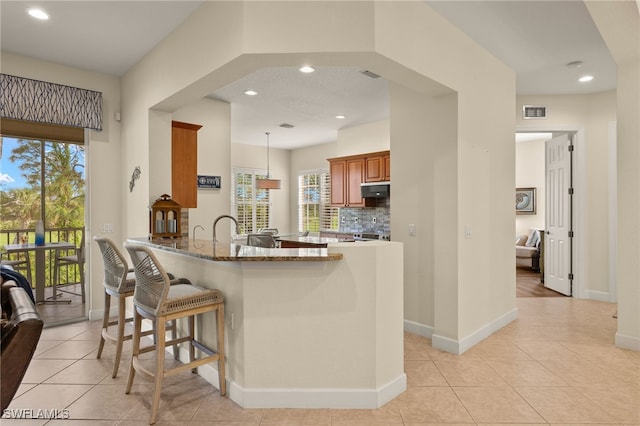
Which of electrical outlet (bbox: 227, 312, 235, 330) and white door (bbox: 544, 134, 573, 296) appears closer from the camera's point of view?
electrical outlet (bbox: 227, 312, 235, 330)

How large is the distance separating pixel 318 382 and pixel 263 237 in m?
2.38

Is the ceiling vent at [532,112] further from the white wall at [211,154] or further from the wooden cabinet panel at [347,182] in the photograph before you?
the white wall at [211,154]

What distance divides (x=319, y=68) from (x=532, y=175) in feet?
22.4

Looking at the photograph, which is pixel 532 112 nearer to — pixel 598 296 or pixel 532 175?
pixel 598 296

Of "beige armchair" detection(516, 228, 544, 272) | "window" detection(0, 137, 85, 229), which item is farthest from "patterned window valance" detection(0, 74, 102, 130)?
"beige armchair" detection(516, 228, 544, 272)

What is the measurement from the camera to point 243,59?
2.60 metres

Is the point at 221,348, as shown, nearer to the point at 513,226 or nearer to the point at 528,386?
the point at 528,386

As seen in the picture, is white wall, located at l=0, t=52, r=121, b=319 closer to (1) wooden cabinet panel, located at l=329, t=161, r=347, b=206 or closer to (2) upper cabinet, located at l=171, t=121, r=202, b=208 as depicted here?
(2) upper cabinet, located at l=171, t=121, r=202, b=208

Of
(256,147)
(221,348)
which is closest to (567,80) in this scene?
(221,348)

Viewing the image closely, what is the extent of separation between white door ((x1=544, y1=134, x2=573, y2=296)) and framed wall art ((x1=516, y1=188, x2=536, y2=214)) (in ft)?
9.12

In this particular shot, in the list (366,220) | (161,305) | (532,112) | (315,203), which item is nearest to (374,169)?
(366,220)

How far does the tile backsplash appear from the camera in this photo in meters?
6.74

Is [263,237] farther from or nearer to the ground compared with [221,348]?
farther from the ground

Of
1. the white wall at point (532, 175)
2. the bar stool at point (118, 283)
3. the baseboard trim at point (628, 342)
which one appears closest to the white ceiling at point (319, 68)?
the bar stool at point (118, 283)
